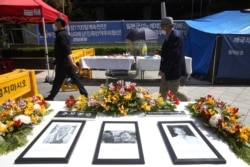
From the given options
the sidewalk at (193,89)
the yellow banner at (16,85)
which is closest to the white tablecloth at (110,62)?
the sidewalk at (193,89)

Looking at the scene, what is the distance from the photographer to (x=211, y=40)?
886 centimetres

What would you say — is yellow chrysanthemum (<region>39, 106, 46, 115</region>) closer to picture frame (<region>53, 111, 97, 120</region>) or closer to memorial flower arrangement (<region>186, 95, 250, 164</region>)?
picture frame (<region>53, 111, 97, 120</region>)

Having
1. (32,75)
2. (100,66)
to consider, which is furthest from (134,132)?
(100,66)

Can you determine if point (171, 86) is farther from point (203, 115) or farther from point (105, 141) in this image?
point (105, 141)

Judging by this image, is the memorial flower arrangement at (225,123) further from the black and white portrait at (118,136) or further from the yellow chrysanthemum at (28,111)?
the yellow chrysanthemum at (28,111)

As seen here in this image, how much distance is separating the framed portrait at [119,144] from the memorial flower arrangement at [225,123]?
0.60 metres

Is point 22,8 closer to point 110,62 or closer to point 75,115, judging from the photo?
point 110,62

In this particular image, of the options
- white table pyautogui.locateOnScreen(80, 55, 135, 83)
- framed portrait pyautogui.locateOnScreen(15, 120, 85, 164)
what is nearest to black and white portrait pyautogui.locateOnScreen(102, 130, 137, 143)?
framed portrait pyautogui.locateOnScreen(15, 120, 85, 164)

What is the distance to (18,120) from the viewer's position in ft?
6.88

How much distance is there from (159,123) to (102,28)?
37.3ft

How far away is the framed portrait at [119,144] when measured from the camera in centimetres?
168

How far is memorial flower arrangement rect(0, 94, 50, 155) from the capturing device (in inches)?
75.1

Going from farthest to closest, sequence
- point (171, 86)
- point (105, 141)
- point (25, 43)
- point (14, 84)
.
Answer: point (25, 43)
point (171, 86)
point (14, 84)
point (105, 141)

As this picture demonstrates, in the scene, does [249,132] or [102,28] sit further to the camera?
[102,28]
